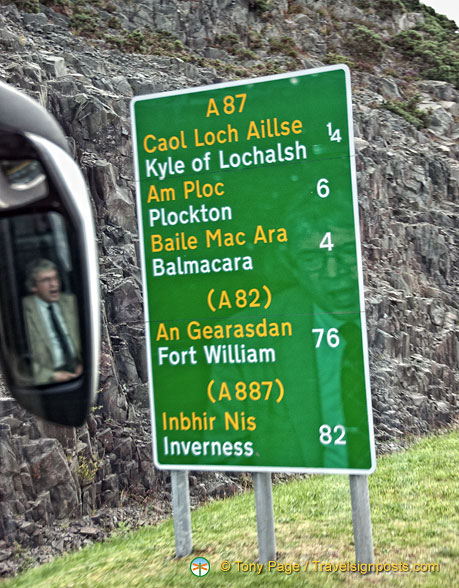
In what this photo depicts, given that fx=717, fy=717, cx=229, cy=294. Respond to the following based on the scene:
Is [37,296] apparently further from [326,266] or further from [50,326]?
[326,266]

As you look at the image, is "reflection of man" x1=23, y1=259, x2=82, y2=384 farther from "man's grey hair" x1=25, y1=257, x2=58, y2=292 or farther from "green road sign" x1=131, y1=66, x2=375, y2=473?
"green road sign" x1=131, y1=66, x2=375, y2=473

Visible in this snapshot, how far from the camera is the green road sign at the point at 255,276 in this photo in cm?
533

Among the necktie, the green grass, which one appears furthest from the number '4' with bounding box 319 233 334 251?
the necktie

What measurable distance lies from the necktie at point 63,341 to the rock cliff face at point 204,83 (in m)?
4.80

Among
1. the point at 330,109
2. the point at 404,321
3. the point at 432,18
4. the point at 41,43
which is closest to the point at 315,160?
the point at 330,109

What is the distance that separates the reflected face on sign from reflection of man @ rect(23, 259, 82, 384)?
2.84 metres

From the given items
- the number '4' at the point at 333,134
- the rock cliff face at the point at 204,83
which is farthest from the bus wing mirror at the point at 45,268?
the rock cliff face at the point at 204,83

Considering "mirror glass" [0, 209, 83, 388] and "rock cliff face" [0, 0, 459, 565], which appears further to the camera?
"rock cliff face" [0, 0, 459, 565]

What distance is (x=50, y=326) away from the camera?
2.87 meters

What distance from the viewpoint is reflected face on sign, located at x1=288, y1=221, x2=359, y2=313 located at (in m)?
5.30

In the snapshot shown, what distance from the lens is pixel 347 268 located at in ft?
17.4

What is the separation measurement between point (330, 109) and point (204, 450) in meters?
2.80

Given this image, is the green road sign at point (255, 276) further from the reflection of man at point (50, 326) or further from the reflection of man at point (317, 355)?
the reflection of man at point (50, 326)

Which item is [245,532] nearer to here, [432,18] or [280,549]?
[280,549]
